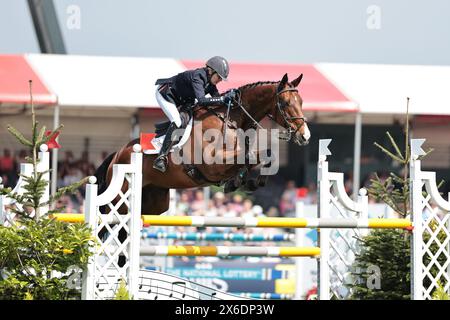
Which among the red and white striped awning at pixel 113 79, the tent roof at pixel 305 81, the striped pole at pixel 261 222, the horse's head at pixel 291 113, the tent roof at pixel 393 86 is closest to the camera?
the striped pole at pixel 261 222

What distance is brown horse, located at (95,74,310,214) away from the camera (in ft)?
21.4

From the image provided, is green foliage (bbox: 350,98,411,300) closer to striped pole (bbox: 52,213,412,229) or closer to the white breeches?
striped pole (bbox: 52,213,412,229)

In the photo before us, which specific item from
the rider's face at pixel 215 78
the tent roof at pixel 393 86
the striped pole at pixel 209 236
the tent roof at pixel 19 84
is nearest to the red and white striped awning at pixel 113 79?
the tent roof at pixel 19 84

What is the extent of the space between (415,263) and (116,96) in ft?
23.1

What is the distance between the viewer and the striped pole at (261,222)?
560 cm

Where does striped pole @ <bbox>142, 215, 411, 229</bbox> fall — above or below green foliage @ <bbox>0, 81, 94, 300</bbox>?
above

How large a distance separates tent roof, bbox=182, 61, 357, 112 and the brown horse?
212 inches

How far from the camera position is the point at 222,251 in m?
5.88

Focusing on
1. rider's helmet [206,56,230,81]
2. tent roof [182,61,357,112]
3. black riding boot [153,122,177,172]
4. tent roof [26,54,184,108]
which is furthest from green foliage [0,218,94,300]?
tent roof [182,61,357,112]

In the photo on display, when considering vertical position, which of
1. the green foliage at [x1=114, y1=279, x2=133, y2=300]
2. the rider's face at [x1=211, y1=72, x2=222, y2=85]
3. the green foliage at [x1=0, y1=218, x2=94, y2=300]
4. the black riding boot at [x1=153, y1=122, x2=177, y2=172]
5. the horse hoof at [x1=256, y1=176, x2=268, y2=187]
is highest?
the rider's face at [x1=211, y1=72, x2=222, y2=85]

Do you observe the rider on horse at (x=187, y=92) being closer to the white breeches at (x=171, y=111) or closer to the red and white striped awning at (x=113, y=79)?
the white breeches at (x=171, y=111)

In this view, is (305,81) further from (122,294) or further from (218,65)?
(122,294)

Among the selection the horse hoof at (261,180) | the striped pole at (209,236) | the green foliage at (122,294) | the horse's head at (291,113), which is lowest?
the green foliage at (122,294)

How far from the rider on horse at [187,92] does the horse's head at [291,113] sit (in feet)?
1.30
